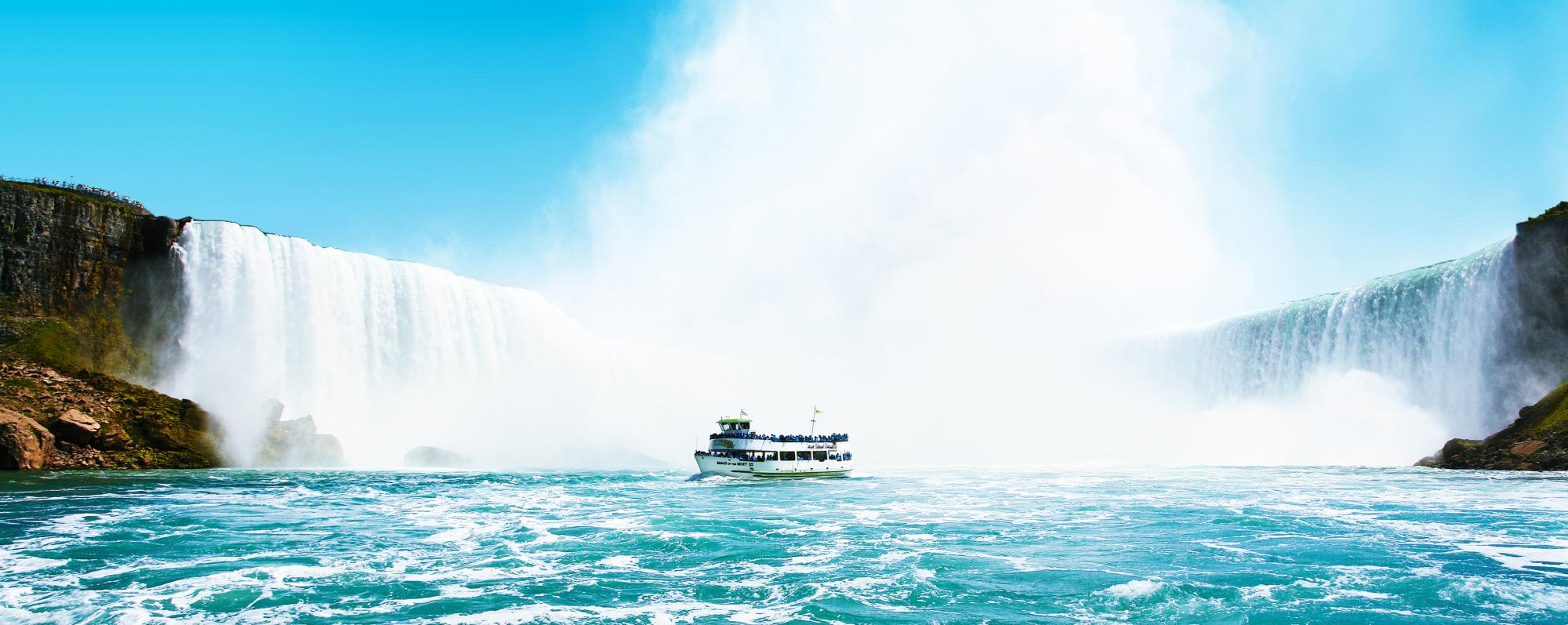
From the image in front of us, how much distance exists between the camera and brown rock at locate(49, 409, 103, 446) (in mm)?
50562

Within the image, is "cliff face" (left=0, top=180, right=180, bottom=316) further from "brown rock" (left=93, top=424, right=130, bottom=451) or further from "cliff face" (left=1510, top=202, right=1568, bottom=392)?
"cliff face" (left=1510, top=202, right=1568, bottom=392)

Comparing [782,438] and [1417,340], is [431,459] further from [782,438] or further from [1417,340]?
[1417,340]

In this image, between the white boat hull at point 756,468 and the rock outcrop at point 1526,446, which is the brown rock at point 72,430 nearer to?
the white boat hull at point 756,468

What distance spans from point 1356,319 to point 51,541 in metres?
88.7

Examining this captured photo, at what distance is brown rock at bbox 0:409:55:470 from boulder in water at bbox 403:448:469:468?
885 inches

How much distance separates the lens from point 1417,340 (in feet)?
236

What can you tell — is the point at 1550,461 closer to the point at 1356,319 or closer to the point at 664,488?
the point at 1356,319

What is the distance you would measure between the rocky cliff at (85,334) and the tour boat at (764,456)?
109ft

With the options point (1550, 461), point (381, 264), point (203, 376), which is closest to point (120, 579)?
point (203, 376)

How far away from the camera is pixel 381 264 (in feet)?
241

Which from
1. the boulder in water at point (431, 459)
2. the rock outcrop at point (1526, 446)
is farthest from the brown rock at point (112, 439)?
the rock outcrop at point (1526, 446)

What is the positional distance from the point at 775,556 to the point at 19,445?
48506 millimetres

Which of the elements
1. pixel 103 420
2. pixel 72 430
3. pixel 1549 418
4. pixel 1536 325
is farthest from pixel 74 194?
pixel 1536 325

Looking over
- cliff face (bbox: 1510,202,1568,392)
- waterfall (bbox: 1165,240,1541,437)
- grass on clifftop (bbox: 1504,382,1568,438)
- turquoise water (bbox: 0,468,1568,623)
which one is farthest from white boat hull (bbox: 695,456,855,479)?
cliff face (bbox: 1510,202,1568,392)
